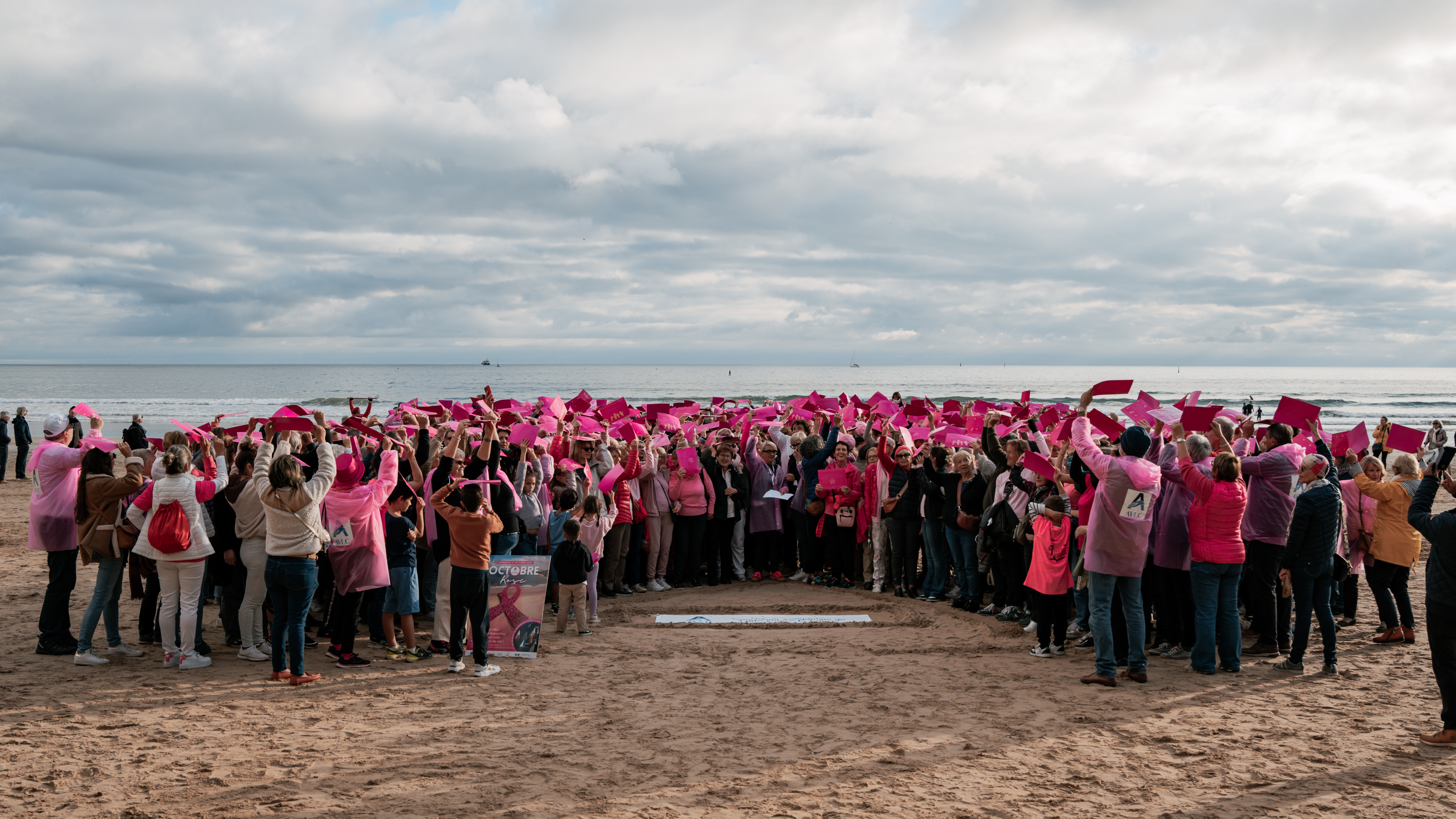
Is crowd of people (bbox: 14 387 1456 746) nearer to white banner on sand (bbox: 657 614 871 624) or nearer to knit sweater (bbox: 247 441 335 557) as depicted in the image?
knit sweater (bbox: 247 441 335 557)

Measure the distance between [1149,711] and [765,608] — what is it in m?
4.41

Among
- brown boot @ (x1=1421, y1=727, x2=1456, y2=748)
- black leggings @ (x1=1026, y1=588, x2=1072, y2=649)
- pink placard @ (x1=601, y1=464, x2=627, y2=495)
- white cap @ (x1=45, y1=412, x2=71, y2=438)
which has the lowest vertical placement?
brown boot @ (x1=1421, y1=727, x2=1456, y2=748)

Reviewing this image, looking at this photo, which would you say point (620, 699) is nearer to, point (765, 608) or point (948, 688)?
point (948, 688)

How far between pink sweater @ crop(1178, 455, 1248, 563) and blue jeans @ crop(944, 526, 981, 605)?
277 cm

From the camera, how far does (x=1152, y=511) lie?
7.33 meters

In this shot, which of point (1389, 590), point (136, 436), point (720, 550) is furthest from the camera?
point (136, 436)

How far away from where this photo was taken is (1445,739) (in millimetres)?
5641

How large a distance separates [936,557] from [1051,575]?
8.34 feet

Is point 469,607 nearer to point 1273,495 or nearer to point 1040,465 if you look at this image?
point 1040,465

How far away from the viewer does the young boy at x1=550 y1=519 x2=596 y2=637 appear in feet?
27.2

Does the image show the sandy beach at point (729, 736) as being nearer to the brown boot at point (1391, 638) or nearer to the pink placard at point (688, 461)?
the brown boot at point (1391, 638)

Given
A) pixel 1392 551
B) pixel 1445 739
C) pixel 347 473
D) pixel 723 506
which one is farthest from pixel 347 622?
pixel 1392 551

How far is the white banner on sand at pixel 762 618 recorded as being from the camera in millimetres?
9117

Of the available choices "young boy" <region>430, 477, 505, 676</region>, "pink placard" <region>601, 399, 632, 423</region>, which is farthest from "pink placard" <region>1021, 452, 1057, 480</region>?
"pink placard" <region>601, 399, 632, 423</region>
